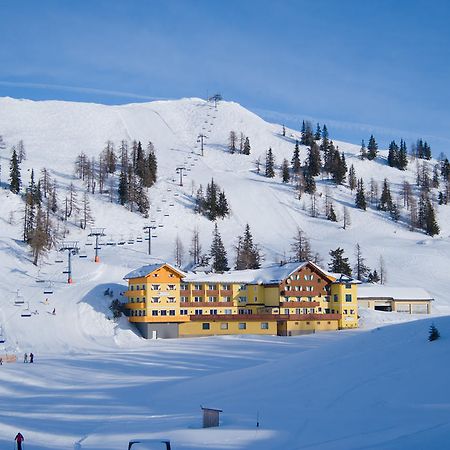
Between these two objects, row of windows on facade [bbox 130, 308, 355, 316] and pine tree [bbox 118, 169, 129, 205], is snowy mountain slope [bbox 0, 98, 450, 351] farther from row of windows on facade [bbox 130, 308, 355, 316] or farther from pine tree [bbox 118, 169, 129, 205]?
row of windows on facade [bbox 130, 308, 355, 316]

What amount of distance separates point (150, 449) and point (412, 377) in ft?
32.4

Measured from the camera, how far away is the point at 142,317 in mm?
63844

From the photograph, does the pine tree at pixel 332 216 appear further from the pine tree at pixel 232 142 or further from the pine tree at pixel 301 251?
the pine tree at pixel 232 142

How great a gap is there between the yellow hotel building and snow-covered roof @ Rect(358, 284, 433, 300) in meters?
8.50

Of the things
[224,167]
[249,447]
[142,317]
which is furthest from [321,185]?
[249,447]

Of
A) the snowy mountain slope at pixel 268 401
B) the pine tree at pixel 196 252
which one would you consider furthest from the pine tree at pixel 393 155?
the snowy mountain slope at pixel 268 401

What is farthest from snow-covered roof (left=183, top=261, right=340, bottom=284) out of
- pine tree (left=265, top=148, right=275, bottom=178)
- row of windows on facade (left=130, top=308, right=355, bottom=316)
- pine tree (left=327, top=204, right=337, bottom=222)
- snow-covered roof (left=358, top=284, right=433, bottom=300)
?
pine tree (left=265, top=148, right=275, bottom=178)

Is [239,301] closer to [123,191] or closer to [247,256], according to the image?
[247,256]

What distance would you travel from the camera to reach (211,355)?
4853 cm

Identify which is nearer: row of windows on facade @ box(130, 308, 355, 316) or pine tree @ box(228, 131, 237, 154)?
row of windows on facade @ box(130, 308, 355, 316)

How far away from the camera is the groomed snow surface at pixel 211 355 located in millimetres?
20875

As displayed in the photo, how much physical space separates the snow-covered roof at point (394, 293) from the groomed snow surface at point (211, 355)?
125 inches

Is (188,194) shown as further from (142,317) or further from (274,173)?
(142,317)

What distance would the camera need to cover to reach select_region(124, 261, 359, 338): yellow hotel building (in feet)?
213
